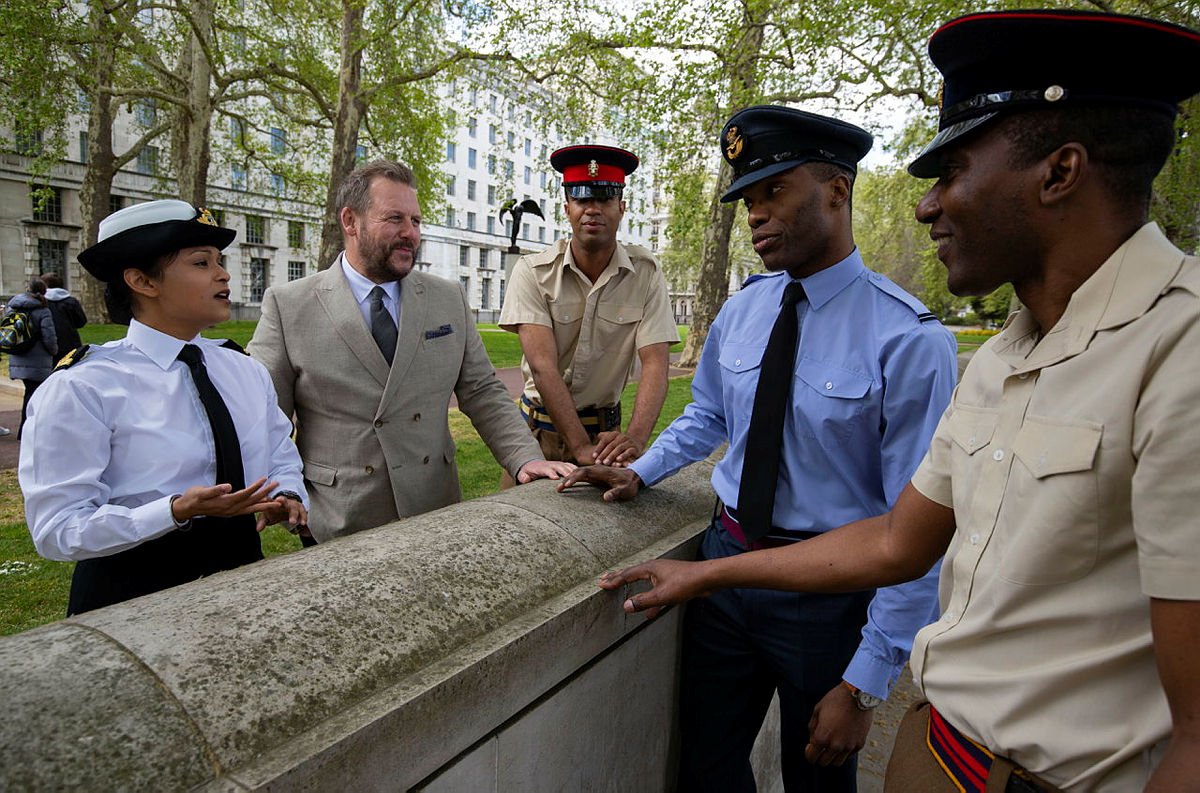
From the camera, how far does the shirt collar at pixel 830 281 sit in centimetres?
203

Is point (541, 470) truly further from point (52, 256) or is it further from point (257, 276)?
point (257, 276)

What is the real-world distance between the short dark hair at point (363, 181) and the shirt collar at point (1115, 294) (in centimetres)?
238

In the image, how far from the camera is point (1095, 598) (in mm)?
980

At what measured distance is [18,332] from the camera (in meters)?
8.62

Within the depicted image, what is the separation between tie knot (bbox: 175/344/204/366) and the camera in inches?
83.7

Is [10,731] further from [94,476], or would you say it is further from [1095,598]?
[1095,598]

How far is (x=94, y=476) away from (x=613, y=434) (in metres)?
1.56

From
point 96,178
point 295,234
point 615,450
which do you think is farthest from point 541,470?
point 295,234

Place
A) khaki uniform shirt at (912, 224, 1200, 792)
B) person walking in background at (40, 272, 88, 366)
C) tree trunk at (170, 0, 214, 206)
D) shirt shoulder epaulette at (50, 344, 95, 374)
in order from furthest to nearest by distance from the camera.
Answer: tree trunk at (170, 0, 214, 206) → person walking in background at (40, 272, 88, 366) → shirt shoulder epaulette at (50, 344, 95, 374) → khaki uniform shirt at (912, 224, 1200, 792)

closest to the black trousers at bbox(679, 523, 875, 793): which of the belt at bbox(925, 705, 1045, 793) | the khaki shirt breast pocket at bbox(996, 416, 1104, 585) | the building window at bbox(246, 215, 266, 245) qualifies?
the belt at bbox(925, 705, 1045, 793)

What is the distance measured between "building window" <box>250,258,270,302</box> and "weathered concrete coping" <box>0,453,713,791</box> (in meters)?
44.0

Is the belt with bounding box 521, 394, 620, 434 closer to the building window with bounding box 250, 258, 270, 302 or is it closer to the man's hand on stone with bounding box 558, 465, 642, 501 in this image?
the man's hand on stone with bounding box 558, 465, 642, 501

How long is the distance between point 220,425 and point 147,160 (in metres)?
38.3

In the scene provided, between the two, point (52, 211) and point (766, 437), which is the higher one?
point (52, 211)
